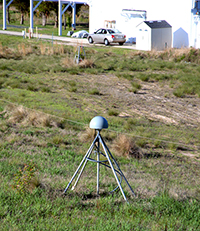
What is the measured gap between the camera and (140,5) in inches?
1199

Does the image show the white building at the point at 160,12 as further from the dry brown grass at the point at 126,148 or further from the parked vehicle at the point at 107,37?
the dry brown grass at the point at 126,148

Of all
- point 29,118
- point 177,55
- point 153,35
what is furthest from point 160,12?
point 29,118

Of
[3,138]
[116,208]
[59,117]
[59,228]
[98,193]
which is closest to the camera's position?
[59,228]

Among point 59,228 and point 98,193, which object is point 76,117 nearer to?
point 98,193

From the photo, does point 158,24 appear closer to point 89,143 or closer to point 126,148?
point 89,143

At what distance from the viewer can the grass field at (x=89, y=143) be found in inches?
169

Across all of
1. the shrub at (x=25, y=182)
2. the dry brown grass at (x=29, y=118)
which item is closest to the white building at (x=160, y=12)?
the dry brown grass at (x=29, y=118)

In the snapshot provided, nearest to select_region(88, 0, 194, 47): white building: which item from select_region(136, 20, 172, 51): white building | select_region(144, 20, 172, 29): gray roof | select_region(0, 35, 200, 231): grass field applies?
select_region(144, 20, 172, 29): gray roof

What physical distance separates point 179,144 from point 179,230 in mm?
3900

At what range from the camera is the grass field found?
14.0 feet

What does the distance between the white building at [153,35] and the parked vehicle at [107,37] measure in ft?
8.16

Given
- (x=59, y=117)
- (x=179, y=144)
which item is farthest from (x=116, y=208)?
(x=59, y=117)

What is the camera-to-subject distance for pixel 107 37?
2991 cm

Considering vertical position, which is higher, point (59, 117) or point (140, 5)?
point (140, 5)
